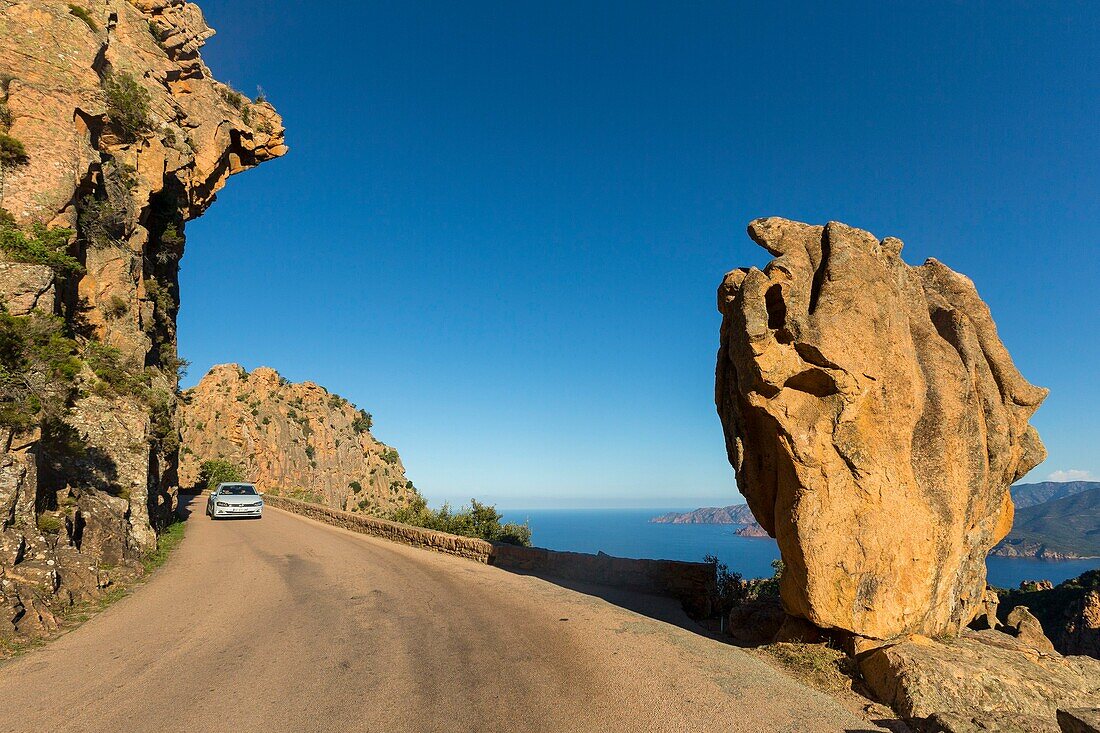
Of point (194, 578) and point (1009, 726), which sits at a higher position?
point (1009, 726)

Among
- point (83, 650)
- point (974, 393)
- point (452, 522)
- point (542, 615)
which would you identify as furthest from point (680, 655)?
point (452, 522)

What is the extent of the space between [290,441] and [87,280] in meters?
47.8

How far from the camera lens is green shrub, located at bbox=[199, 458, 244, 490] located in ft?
145

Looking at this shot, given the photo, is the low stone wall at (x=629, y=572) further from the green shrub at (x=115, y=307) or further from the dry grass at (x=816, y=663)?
the green shrub at (x=115, y=307)

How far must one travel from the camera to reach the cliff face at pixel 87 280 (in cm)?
959

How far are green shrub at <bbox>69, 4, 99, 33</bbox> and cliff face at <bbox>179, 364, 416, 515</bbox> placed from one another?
116 feet

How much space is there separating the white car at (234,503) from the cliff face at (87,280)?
2608 millimetres

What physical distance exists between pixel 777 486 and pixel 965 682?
3393 mm

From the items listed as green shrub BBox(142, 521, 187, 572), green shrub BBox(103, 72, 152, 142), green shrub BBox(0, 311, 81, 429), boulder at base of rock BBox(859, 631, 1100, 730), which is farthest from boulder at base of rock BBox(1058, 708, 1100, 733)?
green shrub BBox(103, 72, 152, 142)

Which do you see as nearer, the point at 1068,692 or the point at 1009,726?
the point at 1009,726

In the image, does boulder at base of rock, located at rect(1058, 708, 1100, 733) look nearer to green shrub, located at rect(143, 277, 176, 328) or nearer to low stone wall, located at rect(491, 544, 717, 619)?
low stone wall, located at rect(491, 544, 717, 619)

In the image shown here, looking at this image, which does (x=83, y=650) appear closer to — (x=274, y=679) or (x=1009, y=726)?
(x=274, y=679)

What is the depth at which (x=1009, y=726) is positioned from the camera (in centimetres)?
521

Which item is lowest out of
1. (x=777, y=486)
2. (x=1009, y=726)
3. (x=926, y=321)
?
(x=1009, y=726)
